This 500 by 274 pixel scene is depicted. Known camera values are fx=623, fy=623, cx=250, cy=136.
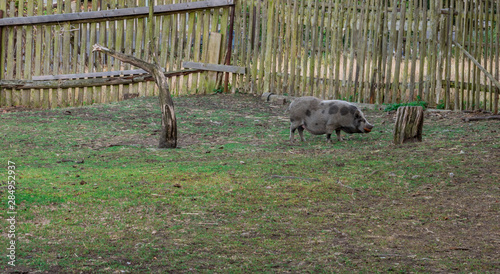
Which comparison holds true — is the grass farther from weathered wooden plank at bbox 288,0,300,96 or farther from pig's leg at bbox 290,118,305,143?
weathered wooden plank at bbox 288,0,300,96

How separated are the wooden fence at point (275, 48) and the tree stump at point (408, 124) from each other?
3.80 meters

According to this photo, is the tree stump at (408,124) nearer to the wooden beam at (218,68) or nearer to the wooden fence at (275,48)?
the wooden fence at (275,48)

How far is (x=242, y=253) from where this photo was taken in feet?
14.0

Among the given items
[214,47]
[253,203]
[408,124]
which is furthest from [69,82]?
[253,203]

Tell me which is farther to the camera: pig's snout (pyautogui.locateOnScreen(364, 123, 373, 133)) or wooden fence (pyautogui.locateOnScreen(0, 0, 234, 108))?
wooden fence (pyautogui.locateOnScreen(0, 0, 234, 108))

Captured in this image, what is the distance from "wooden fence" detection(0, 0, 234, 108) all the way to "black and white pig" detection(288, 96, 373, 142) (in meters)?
5.21

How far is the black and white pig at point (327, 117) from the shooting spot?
8312mm

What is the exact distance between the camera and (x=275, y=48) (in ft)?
42.2

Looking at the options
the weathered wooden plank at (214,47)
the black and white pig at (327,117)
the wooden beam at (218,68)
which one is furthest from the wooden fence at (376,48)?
the black and white pig at (327,117)

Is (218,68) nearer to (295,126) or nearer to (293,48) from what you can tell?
(293,48)

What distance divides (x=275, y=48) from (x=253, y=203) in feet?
25.6

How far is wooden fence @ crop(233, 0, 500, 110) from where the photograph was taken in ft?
37.3

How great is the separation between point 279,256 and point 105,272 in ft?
3.78

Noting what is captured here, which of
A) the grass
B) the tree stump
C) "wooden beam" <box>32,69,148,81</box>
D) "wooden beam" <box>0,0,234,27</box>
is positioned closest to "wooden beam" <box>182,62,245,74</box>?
"wooden beam" <box>0,0,234,27</box>
